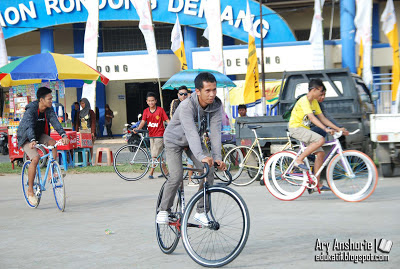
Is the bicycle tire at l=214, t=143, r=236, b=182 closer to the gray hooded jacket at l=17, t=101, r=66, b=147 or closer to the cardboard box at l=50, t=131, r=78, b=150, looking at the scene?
the gray hooded jacket at l=17, t=101, r=66, b=147

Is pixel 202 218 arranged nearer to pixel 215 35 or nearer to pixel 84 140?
pixel 84 140

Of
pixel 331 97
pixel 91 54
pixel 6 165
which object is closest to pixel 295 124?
pixel 331 97

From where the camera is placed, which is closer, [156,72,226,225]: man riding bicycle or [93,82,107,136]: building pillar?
[156,72,226,225]: man riding bicycle

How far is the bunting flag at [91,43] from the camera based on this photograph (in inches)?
816

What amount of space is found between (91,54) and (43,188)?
12316 millimetres

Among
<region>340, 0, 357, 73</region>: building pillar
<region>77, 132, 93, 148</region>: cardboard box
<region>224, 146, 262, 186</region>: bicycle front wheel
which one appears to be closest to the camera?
<region>224, 146, 262, 186</region>: bicycle front wheel

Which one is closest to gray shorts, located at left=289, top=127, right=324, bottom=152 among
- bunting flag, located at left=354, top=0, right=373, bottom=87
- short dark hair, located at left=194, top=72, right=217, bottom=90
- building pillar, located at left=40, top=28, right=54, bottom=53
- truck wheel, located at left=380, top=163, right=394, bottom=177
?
truck wheel, located at left=380, top=163, right=394, bottom=177

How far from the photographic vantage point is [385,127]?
12.2 m

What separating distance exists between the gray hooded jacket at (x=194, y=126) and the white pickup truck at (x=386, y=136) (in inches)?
267

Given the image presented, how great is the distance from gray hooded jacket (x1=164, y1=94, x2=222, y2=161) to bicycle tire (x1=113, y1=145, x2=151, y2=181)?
7.48 meters

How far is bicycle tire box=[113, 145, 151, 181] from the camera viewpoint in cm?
1372

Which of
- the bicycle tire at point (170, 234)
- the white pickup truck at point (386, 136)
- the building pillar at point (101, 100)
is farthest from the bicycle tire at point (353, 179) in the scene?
the building pillar at point (101, 100)

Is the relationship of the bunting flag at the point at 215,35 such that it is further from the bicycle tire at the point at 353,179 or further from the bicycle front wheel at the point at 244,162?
the bicycle tire at the point at 353,179

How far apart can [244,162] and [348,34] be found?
17.8 meters
